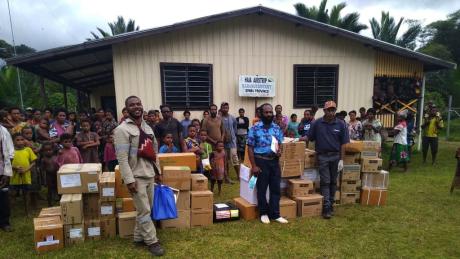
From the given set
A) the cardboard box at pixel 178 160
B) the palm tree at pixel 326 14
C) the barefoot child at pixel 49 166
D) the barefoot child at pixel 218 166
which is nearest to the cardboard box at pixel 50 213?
the barefoot child at pixel 49 166

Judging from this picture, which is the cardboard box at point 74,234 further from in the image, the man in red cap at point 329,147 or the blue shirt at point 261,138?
the man in red cap at point 329,147

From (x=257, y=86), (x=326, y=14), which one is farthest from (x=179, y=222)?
(x=326, y=14)

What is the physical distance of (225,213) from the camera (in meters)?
4.89

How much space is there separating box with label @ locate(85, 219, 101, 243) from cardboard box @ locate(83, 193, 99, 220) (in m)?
0.06

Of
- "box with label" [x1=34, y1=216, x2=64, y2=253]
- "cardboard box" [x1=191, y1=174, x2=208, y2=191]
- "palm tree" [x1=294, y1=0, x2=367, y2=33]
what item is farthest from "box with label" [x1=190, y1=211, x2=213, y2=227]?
"palm tree" [x1=294, y1=0, x2=367, y2=33]

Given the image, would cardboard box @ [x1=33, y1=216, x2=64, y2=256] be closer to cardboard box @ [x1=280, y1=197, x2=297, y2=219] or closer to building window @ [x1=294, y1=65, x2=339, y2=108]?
cardboard box @ [x1=280, y1=197, x2=297, y2=219]

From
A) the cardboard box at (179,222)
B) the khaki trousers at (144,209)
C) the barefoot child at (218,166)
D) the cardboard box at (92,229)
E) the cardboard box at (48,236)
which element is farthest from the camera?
the barefoot child at (218,166)

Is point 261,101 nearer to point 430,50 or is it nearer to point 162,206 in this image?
point 162,206

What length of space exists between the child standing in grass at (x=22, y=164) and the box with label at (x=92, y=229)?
1.68 m

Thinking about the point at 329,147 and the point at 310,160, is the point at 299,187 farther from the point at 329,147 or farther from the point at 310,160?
the point at 329,147

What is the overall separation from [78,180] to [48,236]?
76 cm

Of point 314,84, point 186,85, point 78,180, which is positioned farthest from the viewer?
point 314,84

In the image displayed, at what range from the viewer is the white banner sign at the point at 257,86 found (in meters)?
9.05

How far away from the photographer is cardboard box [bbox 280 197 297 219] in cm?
501
